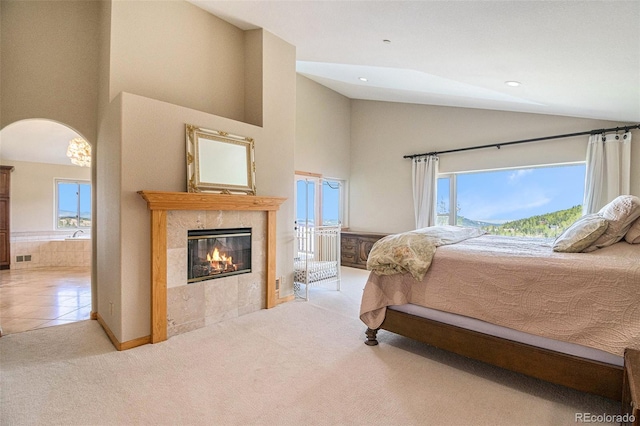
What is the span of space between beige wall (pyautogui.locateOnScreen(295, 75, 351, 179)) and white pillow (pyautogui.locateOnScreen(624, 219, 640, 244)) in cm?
479

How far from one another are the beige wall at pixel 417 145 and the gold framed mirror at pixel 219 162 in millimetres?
3773

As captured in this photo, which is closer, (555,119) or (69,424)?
(69,424)

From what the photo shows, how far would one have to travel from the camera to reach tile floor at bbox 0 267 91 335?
332cm

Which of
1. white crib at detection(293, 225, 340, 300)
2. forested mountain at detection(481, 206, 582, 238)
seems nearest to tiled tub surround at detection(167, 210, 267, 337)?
white crib at detection(293, 225, 340, 300)

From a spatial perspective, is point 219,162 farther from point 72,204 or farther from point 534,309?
point 72,204

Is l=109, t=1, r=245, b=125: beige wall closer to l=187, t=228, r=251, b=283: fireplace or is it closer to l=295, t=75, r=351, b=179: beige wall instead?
l=187, t=228, r=251, b=283: fireplace

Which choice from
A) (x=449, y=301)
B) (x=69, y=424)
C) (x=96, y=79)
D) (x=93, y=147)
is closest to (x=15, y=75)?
(x=96, y=79)

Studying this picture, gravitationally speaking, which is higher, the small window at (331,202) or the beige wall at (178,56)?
the beige wall at (178,56)

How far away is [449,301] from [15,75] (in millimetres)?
4538

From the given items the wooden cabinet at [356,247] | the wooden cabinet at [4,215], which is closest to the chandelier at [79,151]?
the wooden cabinet at [4,215]

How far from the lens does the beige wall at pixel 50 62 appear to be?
9.71ft

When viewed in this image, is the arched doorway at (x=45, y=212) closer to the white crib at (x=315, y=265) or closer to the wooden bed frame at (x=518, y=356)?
the white crib at (x=315, y=265)

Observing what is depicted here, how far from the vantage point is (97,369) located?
233 centimetres

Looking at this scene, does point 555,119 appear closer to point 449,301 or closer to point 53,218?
point 449,301
